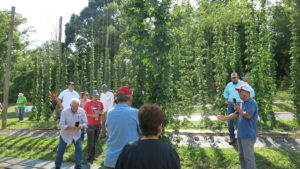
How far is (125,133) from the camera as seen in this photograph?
3691 mm

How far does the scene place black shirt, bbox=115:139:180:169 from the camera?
218cm

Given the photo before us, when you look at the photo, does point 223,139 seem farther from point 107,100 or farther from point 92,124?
point 92,124

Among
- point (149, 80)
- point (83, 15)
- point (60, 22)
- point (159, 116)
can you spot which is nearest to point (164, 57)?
point (149, 80)

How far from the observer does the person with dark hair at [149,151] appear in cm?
219

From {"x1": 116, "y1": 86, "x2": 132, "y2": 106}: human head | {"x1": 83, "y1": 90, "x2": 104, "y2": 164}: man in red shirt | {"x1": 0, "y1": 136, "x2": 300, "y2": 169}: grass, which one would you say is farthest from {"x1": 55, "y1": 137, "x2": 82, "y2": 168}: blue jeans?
{"x1": 116, "y1": 86, "x2": 132, "y2": 106}: human head

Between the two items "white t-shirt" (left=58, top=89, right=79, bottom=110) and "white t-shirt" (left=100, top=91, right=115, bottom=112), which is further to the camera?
"white t-shirt" (left=100, top=91, right=115, bottom=112)

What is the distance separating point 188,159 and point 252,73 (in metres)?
4.79

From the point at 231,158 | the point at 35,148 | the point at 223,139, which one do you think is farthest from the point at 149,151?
the point at 35,148

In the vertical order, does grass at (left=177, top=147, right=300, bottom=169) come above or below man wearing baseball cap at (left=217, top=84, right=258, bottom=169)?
below

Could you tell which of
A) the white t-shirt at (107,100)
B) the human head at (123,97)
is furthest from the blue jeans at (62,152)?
the human head at (123,97)

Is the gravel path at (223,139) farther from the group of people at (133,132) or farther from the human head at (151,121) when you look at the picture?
the human head at (151,121)

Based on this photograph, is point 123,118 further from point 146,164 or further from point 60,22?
point 60,22

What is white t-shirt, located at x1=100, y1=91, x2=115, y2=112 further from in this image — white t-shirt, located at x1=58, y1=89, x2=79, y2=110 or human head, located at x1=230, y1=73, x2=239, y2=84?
human head, located at x1=230, y1=73, x2=239, y2=84

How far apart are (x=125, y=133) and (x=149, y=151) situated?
1520mm
